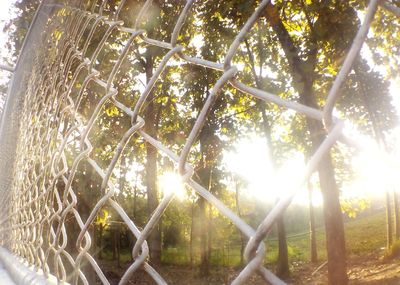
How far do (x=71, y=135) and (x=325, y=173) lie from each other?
8457mm

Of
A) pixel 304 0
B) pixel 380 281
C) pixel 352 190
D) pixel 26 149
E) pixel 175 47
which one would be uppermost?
pixel 304 0

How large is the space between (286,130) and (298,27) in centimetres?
578

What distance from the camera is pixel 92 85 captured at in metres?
7.94

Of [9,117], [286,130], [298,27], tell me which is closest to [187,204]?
[286,130]

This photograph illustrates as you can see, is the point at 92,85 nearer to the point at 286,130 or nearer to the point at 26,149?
the point at 26,149

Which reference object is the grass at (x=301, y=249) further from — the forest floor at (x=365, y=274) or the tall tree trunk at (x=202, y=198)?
the tall tree trunk at (x=202, y=198)

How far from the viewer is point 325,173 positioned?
9.33m

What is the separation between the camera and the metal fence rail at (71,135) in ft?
1.53

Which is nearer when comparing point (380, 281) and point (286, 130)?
point (380, 281)

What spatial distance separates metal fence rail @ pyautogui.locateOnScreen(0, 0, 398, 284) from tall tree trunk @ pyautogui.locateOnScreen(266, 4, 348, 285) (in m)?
7.15

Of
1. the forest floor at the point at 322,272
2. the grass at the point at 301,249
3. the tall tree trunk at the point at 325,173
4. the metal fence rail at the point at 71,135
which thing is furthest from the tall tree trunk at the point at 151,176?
the metal fence rail at the point at 71,135

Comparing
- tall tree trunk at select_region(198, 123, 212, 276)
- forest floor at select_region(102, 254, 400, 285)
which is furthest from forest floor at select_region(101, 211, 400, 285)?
tall tree trunk at select_region(198, 123, 212, 276)

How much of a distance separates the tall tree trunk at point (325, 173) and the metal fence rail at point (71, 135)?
7.15m

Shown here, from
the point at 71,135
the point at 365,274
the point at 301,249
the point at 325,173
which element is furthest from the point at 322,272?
the point at 71,135
